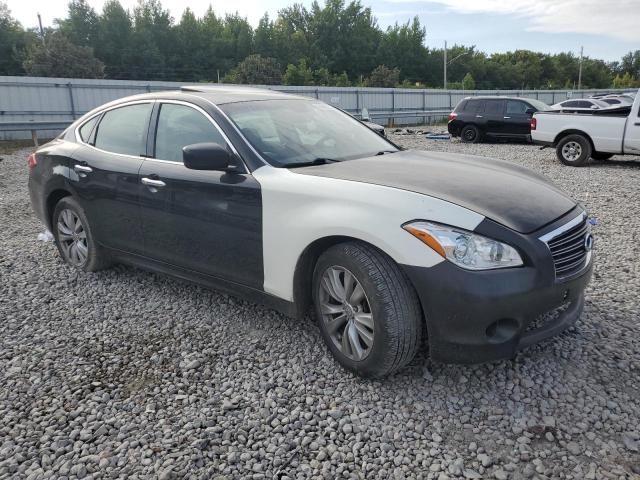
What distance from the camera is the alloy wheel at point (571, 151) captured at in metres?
11.7

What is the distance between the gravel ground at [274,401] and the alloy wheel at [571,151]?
8.36m

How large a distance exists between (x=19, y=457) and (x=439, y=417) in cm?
207

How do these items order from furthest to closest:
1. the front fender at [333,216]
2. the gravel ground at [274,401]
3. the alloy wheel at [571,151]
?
the alloy wheel at [571,151] → the front fender at [333,216] → the gravel ground at [274,401]

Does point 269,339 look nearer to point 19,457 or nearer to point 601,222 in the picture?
point 19,457

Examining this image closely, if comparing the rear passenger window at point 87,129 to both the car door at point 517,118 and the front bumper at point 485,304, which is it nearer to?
the front bumper at point 485,304

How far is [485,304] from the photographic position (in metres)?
2.56

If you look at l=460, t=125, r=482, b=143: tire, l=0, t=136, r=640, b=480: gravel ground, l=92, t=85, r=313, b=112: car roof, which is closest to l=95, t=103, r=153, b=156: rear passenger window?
l=92, t=85, r=313, b=112: car roof

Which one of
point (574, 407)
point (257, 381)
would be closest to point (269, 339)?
point (257, 381)

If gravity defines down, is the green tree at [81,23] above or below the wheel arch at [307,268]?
above

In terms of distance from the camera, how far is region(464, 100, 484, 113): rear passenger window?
1792 centimetres

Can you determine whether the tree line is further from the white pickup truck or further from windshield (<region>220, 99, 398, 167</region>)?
windshield (<region>220, 99, 398, 167</region>)

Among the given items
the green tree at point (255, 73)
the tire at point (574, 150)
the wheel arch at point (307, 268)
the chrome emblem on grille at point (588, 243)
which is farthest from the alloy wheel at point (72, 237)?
the green tree at point (255, 73)

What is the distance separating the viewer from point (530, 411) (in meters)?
2.75

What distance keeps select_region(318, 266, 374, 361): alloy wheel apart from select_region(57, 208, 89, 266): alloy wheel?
2748 millimetres
